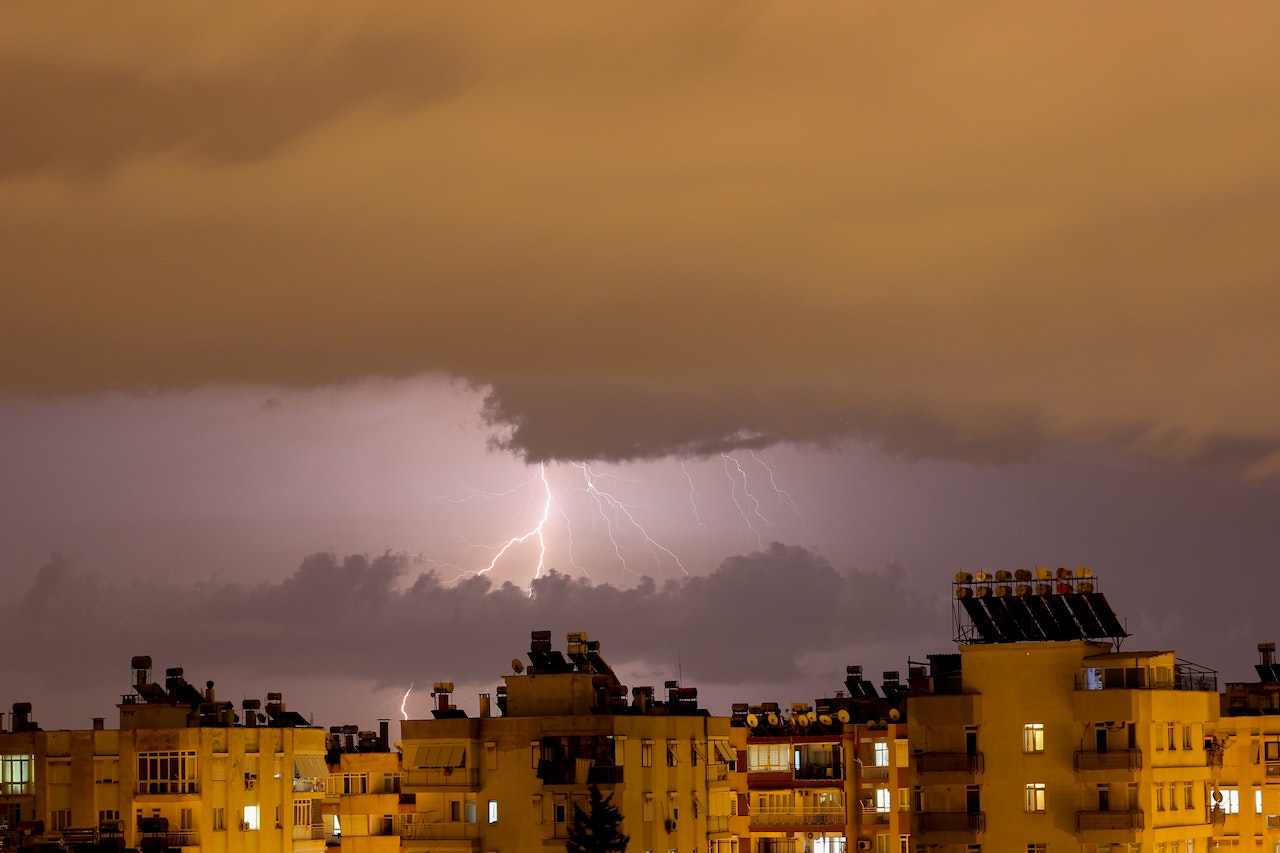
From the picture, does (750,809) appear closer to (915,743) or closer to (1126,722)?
(915,743)

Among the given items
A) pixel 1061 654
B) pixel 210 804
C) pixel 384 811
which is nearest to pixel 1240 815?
pixel 1061 654

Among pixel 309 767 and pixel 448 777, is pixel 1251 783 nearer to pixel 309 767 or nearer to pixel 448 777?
pixel 448 777

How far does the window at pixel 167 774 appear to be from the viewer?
120438mm

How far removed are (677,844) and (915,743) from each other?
19737 mm

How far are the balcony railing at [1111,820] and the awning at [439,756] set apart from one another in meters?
36.0

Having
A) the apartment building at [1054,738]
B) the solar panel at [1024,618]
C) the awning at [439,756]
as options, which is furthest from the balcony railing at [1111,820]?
the awning at [439,756]

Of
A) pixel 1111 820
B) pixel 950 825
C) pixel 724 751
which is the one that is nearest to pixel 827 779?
pixel 724 751

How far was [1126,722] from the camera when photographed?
11294 cm

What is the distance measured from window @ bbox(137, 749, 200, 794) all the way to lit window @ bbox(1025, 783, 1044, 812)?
153 ft

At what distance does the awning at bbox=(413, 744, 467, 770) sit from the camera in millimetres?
124688

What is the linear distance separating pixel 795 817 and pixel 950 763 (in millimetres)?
24454

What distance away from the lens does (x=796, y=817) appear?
13875cm

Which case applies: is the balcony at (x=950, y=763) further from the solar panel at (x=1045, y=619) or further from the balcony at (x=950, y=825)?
the solar panel at (x=1045, y=619)

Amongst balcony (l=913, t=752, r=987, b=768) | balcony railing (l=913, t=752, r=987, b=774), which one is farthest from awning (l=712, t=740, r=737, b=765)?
balcony railing (l=913, t=752, r=987, b=774)
